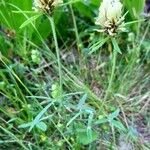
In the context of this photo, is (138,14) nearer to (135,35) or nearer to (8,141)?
(135,35)

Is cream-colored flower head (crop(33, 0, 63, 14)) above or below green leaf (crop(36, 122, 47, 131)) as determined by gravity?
above

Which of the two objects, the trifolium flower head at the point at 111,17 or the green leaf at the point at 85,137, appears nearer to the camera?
the trifolium flower head at the point at 111,17

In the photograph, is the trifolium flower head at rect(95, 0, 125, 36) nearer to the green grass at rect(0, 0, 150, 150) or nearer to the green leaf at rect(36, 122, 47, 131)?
the green grass at rect(0, 0, 150, 150)

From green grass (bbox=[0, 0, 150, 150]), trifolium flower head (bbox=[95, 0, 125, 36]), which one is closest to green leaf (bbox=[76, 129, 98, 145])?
green grass (bbox=[0, 0, 150, 150])

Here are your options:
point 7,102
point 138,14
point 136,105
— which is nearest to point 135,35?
point 138,14

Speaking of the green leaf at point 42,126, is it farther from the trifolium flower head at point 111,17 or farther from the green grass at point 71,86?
the trifolium flower head at point 111,17

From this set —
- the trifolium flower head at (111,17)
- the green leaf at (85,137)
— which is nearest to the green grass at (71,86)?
the green leaf at (85,137)
